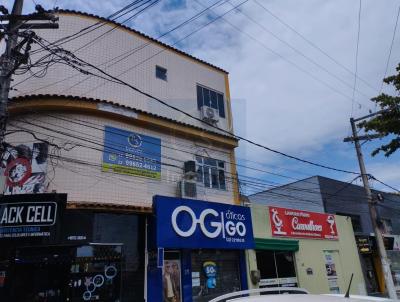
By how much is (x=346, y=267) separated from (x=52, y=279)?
15.2 m

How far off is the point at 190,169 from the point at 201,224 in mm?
2255

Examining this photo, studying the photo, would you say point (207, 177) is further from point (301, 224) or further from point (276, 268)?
point (301, 224)

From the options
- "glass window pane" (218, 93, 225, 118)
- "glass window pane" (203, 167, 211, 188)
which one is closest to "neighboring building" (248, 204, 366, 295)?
"glass window pane" (203, 167, 211, 188)

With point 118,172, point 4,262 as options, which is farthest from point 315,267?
point 4,262

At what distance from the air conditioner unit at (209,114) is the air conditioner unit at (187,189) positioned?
329 centimetres

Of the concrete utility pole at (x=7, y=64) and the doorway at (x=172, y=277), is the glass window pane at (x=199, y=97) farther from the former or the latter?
the concrete utility pole at (x=7, y=64)

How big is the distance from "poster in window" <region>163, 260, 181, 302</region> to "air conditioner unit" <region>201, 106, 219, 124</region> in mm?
6193

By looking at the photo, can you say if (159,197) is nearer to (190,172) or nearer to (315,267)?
(190,172)

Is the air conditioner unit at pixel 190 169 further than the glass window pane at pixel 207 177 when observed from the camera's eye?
No

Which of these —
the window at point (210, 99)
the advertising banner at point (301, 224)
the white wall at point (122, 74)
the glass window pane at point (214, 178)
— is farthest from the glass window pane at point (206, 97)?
the advertising banner at point (301, 224)

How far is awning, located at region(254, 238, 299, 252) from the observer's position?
1525 cm

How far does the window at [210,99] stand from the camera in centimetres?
1661

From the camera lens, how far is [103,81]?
1337 centimetres

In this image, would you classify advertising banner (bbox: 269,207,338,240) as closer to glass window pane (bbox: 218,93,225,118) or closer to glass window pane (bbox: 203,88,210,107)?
glass window pane (bbox: 218,93,225,118)
